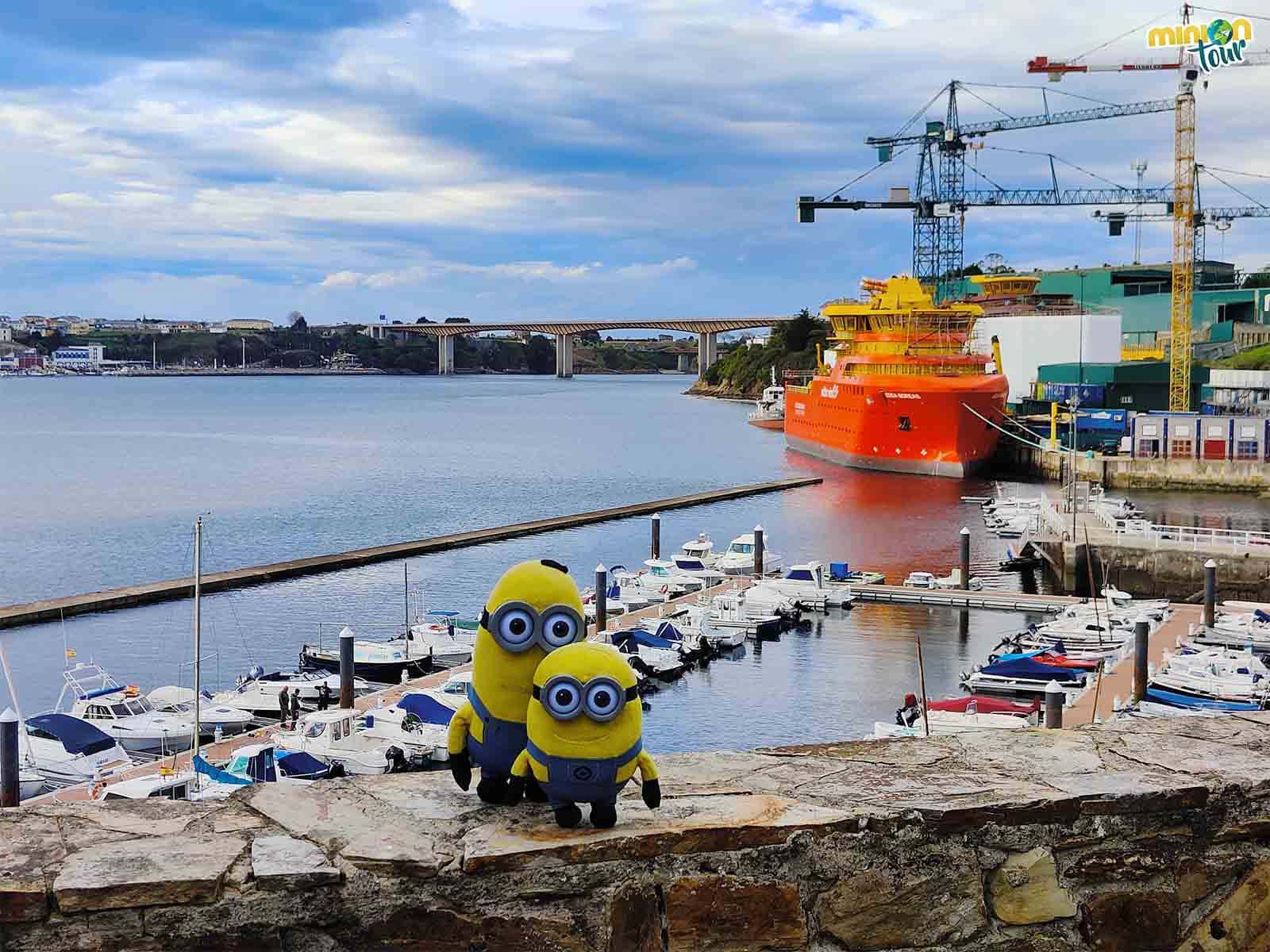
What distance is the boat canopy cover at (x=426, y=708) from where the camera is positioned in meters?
18.5

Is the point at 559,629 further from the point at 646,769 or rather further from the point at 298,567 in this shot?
the point at 298,567

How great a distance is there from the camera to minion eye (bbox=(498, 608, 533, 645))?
372 centimetres

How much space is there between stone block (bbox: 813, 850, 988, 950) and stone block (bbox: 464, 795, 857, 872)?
6.2 inches

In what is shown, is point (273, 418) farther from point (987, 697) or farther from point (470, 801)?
point (470, 801)

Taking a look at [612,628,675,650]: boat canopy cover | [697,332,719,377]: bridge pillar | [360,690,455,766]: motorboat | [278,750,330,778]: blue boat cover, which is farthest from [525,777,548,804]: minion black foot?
[697,332,719,377]: bridge pillar

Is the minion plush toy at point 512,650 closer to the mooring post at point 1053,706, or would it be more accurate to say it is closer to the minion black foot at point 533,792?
the minion black foot at point 533,792

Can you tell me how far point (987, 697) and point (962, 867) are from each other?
18.8 metres

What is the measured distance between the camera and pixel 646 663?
77.1 feet

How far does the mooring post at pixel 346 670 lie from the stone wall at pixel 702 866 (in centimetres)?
1602

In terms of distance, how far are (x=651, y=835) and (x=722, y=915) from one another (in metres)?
0.25

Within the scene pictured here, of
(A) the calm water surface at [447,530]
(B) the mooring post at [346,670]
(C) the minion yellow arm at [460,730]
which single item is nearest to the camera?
(C) the minion yellow arm at [460,730]

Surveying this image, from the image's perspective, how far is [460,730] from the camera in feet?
12.3

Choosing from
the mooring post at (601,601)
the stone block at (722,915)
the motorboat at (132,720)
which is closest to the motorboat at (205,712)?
the motorboat at (132,720)

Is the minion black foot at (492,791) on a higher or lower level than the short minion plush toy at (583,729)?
lower
